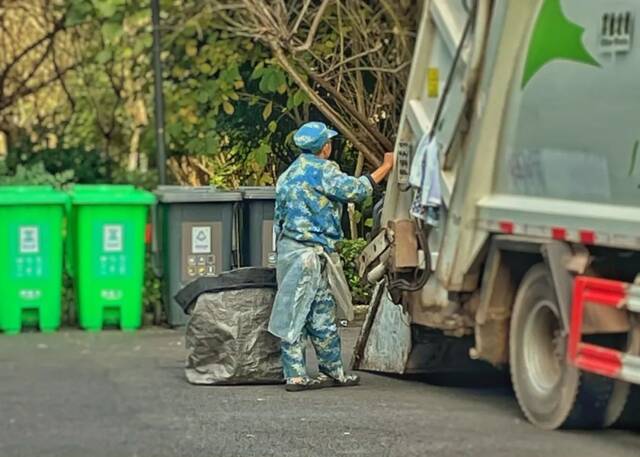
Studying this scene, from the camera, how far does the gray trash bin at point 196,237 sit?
12.3 meters

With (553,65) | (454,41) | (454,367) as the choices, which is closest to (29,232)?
(454,367)

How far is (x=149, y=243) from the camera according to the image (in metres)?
12.5

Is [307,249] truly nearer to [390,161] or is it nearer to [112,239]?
[390,161]

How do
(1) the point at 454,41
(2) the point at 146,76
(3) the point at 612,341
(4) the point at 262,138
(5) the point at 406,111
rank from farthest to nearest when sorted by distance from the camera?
(2) the point at 146,76 → (4) the point at 262,138 → (5) the point at 406,111 → (1) the point at 454,41 → (3) the point at 612,341

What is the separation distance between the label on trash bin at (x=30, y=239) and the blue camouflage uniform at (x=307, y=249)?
3.70m

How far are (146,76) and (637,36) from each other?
34.2 feet

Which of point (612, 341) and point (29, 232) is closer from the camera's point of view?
point (612, 341)

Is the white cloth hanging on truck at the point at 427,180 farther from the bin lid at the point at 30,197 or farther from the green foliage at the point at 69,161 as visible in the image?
the green foliage at the point at 69,161

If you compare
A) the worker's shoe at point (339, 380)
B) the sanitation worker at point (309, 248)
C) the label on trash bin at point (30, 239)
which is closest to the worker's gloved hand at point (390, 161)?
the sanitation worker at point (309, 248)

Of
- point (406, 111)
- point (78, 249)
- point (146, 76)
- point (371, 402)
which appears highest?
point (146, 76)

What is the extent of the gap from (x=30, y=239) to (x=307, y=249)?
3.92 m

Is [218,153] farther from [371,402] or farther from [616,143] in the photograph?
[616,143]

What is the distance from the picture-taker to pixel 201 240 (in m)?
12.3

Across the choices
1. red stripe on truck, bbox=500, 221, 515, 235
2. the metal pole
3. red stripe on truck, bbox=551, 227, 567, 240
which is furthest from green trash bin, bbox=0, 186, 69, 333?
red stripe on truck, bbox=551, 227, 567, 240
